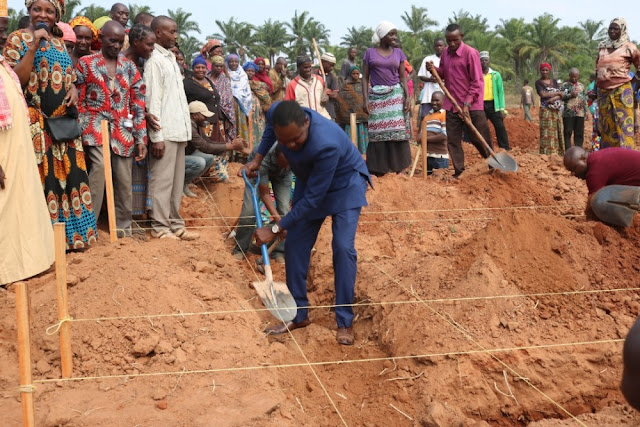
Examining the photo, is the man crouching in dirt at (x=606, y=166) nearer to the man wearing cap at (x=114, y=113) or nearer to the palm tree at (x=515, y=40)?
the man wearing cap at (x=114, y=113)

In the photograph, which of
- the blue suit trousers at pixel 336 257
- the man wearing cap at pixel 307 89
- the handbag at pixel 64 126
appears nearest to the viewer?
the blue suit trousers at pixel 336 257

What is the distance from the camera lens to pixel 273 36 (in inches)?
1738

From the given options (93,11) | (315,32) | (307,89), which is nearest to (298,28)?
(315,32)

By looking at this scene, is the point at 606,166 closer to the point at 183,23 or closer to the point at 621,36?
the point at 621,36

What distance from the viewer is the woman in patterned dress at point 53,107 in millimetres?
4785

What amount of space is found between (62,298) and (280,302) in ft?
5.25

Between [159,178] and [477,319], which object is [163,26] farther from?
[477,319]

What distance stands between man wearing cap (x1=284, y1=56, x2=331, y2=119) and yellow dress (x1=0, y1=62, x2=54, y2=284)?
174 inches

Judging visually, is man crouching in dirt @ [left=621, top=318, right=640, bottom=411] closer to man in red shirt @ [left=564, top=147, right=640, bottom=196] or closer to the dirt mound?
the dirt mound

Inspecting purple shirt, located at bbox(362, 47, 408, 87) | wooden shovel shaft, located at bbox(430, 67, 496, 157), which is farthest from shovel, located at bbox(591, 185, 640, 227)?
purple shirt, located at bbox(362, 47, 408, 87)

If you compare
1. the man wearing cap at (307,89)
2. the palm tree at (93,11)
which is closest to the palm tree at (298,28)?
the palm tree at (93,11)

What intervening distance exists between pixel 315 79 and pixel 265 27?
37.2 meters

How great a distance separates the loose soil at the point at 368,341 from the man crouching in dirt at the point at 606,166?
23.1 inches

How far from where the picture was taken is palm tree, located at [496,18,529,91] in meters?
34.2
